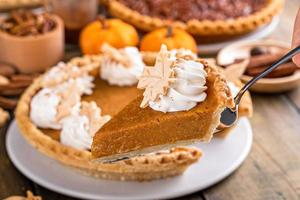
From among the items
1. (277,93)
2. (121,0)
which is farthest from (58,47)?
(277,93)

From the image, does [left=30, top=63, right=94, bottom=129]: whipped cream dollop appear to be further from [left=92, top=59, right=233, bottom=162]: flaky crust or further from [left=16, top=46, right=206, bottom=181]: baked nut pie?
[left=92, top=59, right=233, bottom=162]: flaky crust

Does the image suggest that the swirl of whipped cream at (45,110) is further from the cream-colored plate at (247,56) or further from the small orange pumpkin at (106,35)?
the cream-colored plate at (247,56)

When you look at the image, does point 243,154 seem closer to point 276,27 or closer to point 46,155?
Result: point 46,155

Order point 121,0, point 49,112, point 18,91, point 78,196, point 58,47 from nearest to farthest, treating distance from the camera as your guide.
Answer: point 78,196, point 49,112, point 18,91, point 58,47, point 121,0

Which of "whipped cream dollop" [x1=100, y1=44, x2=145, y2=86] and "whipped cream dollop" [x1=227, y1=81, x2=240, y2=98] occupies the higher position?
"whipped cream dollop" [x1=227, y1=81, x2=240, y2=98]

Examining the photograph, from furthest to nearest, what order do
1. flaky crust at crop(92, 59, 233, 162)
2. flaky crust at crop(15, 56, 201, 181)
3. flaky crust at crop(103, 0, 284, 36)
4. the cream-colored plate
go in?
flaky crust at crop(103, 0, 284, 36) → the cream-colored plate → flaky crust at crop(15, 56, 201, 181) → flaky crust at crop(92, 59, 233, 162)

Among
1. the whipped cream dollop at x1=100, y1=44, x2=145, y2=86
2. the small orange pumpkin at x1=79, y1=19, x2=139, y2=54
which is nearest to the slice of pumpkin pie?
the whipped cream dollop at x1=100, y1=44, x2=145, y2=86

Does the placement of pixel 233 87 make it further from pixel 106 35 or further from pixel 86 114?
pixel 106 35
